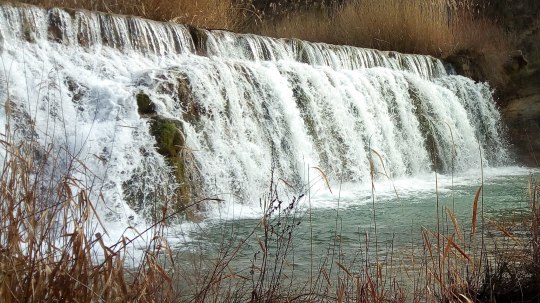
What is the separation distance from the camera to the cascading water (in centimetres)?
577

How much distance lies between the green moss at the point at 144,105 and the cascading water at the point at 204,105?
0.01 m

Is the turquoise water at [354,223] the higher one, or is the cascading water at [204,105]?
the cascading water at [204,105]

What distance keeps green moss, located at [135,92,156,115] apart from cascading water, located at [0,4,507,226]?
14 mm

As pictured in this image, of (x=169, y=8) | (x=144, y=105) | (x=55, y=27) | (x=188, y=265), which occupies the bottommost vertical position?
(x=188, y=265)

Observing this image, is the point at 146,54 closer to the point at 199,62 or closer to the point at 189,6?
the point at 199,62

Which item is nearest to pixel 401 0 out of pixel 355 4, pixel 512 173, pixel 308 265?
pixel 355 4

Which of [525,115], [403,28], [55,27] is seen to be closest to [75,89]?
[55,27]

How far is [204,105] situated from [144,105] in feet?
2.58

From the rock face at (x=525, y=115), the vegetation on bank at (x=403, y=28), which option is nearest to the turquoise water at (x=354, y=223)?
the rock face at (x=525, y=115)

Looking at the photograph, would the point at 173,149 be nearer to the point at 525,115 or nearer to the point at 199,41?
the point at 199,41

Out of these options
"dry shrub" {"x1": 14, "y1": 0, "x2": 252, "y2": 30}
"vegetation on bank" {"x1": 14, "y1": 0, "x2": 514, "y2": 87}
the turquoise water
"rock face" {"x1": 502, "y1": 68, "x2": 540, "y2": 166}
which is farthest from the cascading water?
"vegetation on bank" {"x1": 14, "y1": 0, "x2": 514, "y2": 87}

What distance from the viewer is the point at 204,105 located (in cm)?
700

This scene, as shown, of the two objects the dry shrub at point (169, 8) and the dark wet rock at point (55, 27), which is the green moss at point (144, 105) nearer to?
the dark wet rock at point (55, 27)

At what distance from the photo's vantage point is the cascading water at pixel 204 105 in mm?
5766
